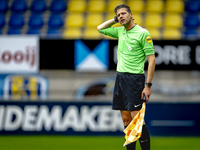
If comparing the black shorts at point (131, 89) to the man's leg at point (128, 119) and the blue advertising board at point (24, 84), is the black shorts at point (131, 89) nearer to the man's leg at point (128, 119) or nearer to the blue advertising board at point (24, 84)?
the man's leg at point (128, 119)

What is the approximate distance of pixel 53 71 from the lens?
7.65m

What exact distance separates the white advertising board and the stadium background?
2 cm

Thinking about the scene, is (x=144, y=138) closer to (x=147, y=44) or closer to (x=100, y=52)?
(x=147, y=44)

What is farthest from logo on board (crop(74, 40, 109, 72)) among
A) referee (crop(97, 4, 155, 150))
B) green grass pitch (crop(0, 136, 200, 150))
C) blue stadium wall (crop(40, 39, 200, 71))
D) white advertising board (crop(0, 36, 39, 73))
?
referee (crop(97, 4, 155, 150))

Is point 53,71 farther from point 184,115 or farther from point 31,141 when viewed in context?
point 184,115

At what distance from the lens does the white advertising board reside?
7.46 m

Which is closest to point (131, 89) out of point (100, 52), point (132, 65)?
point (132, 65)

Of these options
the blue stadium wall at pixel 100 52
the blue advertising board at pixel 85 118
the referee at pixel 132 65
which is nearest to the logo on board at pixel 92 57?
the blue stadium wall at pixel 100 52

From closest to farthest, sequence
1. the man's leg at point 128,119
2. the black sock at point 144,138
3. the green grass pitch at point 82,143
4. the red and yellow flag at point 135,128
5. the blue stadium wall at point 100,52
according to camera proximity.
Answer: the red and yellow flag at point 135,128
the black sock at point 144,138
the man's leg at point 128,119
the green grass pitch at point 82,143
the blue stadium wall at point 100,52

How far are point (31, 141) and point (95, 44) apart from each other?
266 cm

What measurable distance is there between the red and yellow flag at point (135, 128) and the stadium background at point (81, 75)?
2052 mm

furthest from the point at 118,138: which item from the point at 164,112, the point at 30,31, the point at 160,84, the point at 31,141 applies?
the point at 30,31

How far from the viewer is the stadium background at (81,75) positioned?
257 inches

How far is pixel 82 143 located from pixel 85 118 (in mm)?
988
